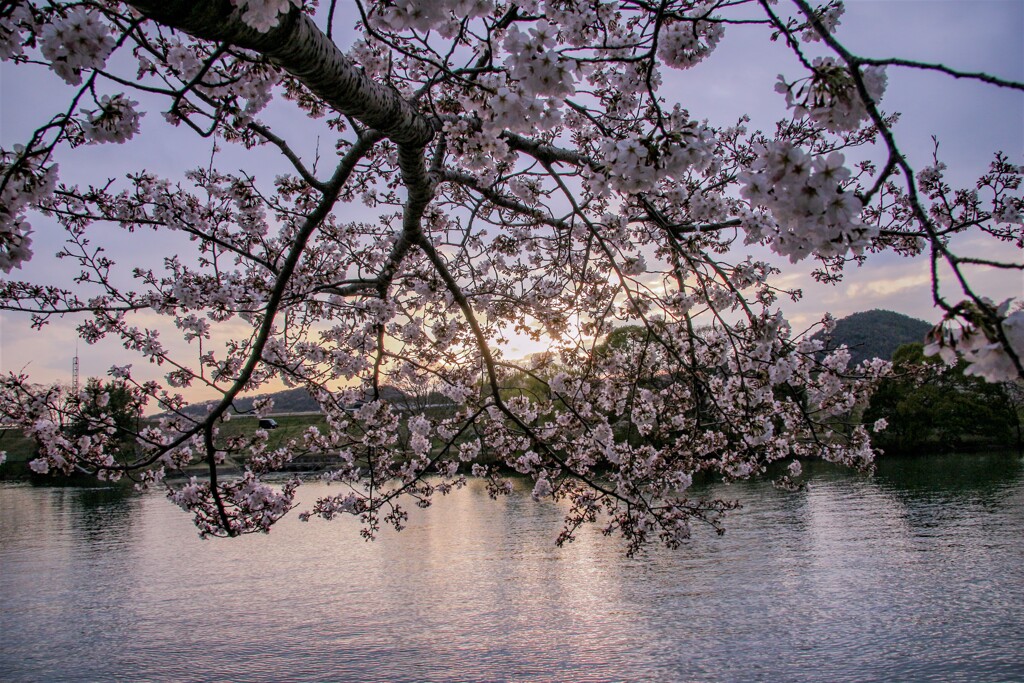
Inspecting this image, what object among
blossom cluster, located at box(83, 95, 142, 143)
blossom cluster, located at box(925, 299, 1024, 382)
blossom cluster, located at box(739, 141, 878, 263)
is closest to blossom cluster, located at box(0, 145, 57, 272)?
blossom cluster, located at box(83, 95, 142, 143)

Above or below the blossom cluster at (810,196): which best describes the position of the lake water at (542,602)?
below

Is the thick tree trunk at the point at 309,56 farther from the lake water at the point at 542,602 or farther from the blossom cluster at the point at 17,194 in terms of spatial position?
the lake water at the point at 542,602

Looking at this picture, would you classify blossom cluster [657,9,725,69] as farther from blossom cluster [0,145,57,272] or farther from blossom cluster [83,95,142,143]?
blossom cluster [0,145,57,272]

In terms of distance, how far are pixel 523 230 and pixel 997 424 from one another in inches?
1929

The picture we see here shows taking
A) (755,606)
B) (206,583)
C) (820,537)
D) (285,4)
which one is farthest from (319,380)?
(820,537)

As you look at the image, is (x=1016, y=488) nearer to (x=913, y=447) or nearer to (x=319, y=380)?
(x=913, y=447)

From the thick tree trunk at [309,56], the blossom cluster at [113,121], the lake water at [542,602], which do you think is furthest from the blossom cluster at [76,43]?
the lake water at [542,602]

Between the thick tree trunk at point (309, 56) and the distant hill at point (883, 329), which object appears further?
the distant hill at point (883, 329)

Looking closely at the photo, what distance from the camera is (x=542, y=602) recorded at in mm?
17578

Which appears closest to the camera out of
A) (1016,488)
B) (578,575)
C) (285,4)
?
(285,4)

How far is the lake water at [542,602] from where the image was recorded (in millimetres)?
13586

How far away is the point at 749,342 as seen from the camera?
5629 millimetres

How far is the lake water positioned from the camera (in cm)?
1359

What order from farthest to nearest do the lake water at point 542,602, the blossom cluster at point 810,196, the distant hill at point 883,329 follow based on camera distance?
1. the distant hill at point 883,329
2. the lake water at point 542,602
3. the blossom cluster at point 810,196
